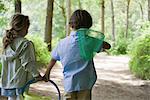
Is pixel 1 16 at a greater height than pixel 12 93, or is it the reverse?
pixel 1 16

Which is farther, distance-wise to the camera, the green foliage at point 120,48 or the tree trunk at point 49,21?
the green foliage at point 120,48

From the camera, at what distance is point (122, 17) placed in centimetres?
6675

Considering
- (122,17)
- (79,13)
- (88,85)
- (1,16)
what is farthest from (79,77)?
(122,17)

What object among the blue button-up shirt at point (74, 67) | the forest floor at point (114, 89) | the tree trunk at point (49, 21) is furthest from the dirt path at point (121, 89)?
the tree trunk at point (49, 21)

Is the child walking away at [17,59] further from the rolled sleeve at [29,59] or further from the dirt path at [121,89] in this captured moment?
the dirt path at [121,89]

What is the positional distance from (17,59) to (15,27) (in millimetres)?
416

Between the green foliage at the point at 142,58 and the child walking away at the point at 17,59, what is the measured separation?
916 centimetres

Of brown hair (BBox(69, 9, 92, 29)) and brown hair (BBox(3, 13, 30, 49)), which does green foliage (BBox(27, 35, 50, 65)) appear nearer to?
brown hair (BBox(3, 13, 30, 49))

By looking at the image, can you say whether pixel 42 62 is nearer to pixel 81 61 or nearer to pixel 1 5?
pixel 1 5

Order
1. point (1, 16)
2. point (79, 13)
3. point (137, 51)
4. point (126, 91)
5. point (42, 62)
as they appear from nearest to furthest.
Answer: point (79, 13), point (126, 91), point (137, 51), point (1, 16), point (42, 62)

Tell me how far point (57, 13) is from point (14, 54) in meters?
50.5

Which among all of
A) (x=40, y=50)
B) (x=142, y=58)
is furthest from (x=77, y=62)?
(x=40, y=50)

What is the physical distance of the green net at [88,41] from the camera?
4.84 m

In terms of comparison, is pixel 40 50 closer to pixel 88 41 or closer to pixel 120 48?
pixel 88 41
